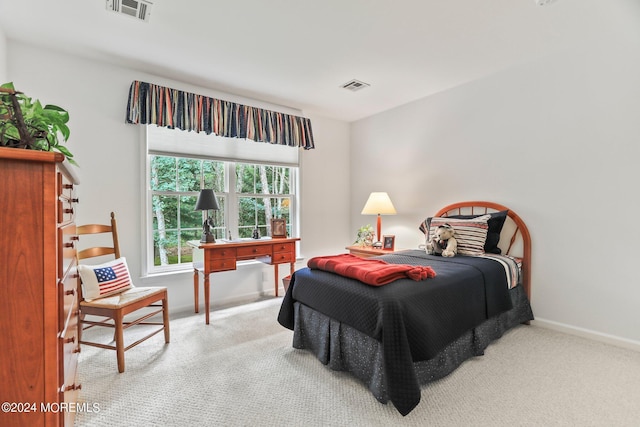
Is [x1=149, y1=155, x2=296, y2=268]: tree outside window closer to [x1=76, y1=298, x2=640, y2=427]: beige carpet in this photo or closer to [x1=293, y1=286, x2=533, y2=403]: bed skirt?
[x1=76, y1=298, x2=640, y2=427]: beige carpet

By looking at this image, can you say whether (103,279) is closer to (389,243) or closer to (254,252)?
(254,252)

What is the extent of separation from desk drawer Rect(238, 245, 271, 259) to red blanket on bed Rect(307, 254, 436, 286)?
106 cm

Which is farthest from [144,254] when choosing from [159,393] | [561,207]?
[561,207]

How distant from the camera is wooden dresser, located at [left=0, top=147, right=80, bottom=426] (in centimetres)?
90

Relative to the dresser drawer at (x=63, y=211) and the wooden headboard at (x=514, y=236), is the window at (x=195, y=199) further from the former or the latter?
the wooden headboard at (x=514, y=236)

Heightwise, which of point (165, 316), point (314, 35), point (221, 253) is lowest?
point (165, 316)

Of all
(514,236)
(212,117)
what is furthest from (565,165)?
(212,117)

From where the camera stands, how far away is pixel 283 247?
343cm

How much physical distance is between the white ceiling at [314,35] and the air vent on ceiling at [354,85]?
86 millimetres

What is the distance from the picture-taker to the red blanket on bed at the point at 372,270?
6.29 feet

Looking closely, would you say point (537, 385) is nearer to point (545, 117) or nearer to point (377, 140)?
point (545, 117)

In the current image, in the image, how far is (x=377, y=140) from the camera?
4.42 m

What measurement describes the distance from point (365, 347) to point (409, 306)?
389 mm

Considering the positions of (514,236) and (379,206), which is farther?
(379,206)
